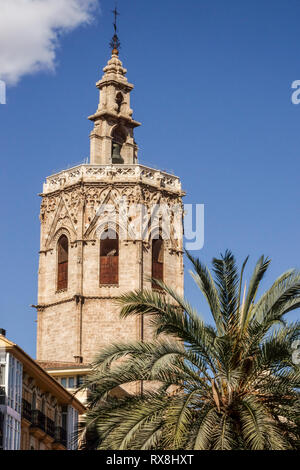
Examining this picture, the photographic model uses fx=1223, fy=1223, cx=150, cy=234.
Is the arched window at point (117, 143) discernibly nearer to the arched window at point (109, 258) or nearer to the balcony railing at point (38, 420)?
the arched window at point (109, 258)

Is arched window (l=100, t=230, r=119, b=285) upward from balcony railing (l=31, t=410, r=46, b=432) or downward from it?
upward

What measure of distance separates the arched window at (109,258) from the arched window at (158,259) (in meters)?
2.59

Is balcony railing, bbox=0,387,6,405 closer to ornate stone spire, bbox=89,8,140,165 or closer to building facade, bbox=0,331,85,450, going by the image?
building facade, bbox=0,331,85,450

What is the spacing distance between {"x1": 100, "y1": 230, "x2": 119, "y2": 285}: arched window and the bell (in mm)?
6102

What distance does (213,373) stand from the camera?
1287 inches

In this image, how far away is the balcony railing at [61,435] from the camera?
177 feet

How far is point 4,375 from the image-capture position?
46625mm

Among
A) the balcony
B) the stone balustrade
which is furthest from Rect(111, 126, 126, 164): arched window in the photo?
the balcony

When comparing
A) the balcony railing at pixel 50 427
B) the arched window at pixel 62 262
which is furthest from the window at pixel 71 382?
the arched window at pixel 62 262

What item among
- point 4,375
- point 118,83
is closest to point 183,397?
point 4,375

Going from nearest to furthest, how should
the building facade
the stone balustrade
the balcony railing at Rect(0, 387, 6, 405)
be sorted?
the balcony railing at Rect(0, 387, 6, 405), the building facade, the stone balustrade

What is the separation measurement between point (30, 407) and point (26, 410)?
0.60 metres

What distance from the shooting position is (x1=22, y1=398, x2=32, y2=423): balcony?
163 feet

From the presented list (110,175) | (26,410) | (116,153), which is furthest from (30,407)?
(116,153)
